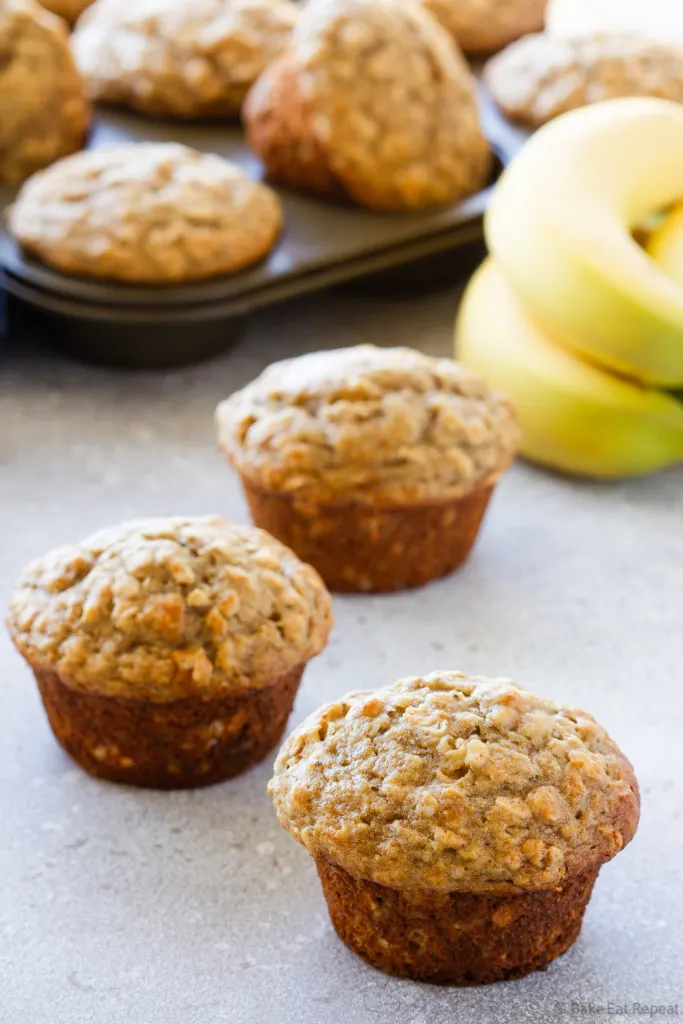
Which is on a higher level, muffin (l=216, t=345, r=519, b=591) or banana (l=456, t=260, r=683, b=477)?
muffin (l=216, t=345, r=519, b=591)

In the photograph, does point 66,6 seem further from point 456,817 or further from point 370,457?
point 456,817

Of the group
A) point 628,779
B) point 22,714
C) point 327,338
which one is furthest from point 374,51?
point 628,779

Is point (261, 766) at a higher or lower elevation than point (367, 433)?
lower

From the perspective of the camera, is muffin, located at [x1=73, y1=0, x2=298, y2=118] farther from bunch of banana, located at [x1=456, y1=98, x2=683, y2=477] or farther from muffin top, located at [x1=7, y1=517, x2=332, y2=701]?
muffin top, located at [x1=7, y1=517, x2=332, y2=701]

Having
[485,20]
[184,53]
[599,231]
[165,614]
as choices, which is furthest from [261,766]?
[485,20]

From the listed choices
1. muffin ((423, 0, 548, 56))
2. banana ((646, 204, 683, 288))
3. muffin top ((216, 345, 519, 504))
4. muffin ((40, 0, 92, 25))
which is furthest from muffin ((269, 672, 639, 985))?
muffin ((40, 0, 92, 25))

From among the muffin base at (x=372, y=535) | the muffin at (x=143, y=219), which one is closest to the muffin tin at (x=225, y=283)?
Answer: the muffin at (x=143, y=219)
